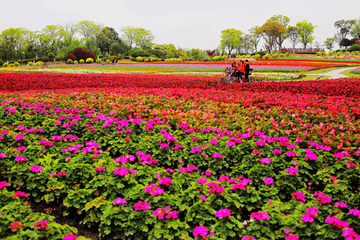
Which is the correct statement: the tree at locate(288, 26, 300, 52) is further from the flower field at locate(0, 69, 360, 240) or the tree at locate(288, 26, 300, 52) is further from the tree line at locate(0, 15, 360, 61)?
the flower field at locate(0, 69, 360, 240)

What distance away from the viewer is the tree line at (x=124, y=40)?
5875 centimetres

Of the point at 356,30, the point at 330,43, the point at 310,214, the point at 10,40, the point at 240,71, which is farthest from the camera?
the point at 330,43

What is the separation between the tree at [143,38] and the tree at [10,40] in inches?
1168

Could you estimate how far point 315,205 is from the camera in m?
2.42

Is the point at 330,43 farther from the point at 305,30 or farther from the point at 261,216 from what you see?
the point at 261,216

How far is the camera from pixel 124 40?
68.3m

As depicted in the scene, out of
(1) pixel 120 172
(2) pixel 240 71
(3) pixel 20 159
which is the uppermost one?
(2) pixel 240 71

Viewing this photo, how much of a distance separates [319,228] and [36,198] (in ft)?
10.2

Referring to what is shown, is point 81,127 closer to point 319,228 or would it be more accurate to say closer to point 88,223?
point 88,223

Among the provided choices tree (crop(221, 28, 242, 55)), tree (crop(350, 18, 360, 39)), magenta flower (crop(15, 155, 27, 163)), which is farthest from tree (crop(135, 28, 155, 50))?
magenta flower (crop(15, 155, 27, 163))

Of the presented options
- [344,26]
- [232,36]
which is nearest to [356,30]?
[344,26]

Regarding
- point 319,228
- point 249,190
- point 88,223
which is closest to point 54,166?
point 88,223

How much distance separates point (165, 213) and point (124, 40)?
236 ft

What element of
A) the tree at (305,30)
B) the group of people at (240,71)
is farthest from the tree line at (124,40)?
the group of people at (240,71)
